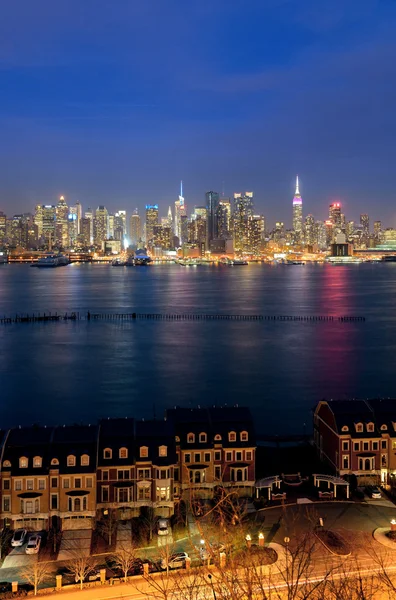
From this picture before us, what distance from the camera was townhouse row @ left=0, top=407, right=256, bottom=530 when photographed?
8211mm

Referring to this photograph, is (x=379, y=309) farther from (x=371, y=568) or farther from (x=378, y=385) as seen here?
(x=371, y=568)

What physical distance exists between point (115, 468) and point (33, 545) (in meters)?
1.49

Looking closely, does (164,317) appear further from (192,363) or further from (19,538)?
(19,538)

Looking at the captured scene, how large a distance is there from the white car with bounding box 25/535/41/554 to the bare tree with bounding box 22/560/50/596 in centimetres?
27

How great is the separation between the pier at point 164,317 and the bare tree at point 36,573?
25.4 metres

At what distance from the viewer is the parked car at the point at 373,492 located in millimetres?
8789

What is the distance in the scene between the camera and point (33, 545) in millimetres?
7473

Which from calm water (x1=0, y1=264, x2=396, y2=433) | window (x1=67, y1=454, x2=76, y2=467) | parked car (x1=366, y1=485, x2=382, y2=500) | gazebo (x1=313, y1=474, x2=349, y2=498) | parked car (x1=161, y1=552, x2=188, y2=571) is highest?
window (x1=67, y1=454, x2=76, y2=467)

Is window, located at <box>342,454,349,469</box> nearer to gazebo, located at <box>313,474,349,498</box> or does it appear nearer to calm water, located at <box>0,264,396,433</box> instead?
gazebo, located at <box>313,474,349,498</box>

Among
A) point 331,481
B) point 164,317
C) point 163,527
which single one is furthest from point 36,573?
point 164,317

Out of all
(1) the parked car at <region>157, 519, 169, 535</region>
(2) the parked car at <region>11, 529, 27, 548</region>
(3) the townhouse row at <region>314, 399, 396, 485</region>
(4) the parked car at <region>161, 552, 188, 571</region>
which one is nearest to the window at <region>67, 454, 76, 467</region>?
(2) the parked car at <region>11, 529, 27, 548</region>

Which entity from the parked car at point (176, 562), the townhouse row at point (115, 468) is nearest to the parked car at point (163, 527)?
the townhouse row at point (115, 468)

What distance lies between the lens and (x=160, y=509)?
8.40 m

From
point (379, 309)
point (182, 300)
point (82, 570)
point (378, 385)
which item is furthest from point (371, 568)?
point (182, 300)
